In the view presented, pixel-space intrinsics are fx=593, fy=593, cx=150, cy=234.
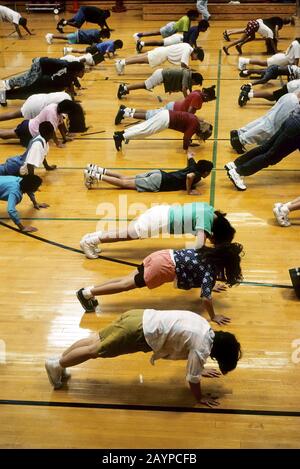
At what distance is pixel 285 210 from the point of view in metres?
6.22

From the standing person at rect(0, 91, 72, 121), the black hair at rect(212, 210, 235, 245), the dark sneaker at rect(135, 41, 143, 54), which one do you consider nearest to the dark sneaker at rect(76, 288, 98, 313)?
the black hair at rect(212, 210, 235, 245)

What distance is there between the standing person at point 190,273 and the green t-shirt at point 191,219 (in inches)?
23.6

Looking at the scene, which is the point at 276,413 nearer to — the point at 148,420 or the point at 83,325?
the point at 148,420

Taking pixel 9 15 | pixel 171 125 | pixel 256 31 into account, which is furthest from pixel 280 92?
pixel 9 15

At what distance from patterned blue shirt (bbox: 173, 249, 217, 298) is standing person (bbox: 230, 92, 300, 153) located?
3.12 m

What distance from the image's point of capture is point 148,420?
4.02m

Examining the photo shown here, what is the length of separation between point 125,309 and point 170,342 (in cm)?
115

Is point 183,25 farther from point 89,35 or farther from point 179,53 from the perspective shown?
point 179,53

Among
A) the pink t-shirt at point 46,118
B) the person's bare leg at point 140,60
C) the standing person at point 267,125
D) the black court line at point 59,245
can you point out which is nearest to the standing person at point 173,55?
the person's bare leg at point 140,60

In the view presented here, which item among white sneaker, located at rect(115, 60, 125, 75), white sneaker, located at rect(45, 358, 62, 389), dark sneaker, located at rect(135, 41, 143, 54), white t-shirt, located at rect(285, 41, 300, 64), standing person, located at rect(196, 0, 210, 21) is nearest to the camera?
white sneaker, located at rect(45, 358, 62, 389)

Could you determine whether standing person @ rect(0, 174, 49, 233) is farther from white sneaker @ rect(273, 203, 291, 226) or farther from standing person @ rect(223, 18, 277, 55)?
standing person @ rect(223, 18, 277, 55)

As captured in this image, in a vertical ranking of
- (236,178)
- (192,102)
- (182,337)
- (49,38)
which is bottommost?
(236,178)

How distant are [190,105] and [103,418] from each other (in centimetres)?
514

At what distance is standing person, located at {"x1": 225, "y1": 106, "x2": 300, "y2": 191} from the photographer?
652 cm
